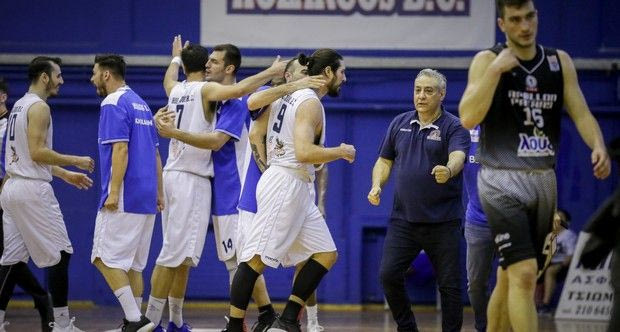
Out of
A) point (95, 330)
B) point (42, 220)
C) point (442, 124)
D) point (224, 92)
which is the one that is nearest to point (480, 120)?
point (442, 124)

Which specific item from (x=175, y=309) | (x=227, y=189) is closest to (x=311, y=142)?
(x=227, y=189)

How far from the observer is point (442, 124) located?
825 cm

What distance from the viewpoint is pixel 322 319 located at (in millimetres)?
11773

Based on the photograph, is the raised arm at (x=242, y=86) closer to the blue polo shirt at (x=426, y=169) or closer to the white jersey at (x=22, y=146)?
the blue polo shirt at (x=426, y=169)

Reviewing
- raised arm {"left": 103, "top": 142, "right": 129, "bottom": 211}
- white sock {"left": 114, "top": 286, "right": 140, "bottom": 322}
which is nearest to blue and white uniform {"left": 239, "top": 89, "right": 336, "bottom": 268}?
white sock {"left": 114, "top": 286, "right": 140, "bottom": 322}

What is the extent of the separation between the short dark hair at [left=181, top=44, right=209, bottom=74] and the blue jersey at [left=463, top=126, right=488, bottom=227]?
86.1 inches

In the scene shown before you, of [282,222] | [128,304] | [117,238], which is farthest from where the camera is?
[117,238]

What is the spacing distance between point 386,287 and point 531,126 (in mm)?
2275

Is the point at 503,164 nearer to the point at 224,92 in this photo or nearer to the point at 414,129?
the point at 414,129

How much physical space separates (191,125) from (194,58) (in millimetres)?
566

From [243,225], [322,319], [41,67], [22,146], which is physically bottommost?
[322,319]

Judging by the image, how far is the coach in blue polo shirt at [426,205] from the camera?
810 cm

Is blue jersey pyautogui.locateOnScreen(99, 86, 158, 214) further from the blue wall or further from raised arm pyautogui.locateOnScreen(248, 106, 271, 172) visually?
the blue wall

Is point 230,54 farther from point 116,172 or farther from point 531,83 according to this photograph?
point 531,83
